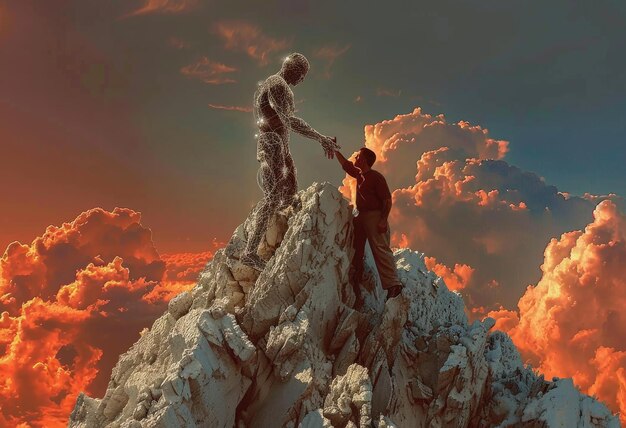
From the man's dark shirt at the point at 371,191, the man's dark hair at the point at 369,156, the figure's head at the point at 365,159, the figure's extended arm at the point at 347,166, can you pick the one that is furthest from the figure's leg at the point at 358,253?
the man's dark hair at the point at 369,156

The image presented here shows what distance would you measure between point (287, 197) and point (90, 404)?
873 cm

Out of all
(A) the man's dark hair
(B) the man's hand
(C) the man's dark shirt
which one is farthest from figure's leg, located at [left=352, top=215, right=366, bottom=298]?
(B) the man's hand

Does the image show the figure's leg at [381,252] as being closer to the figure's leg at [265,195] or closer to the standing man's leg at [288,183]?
the standing man's leg at [288,183]

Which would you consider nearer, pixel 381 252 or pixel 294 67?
pixel 381 252

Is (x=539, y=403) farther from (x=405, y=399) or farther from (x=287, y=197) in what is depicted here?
(x=287, y=197)

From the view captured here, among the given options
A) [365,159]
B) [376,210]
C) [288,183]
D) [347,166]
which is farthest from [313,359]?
[365,159]

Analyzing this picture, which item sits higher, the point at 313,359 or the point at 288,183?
the point at 288,183

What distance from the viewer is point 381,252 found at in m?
13.5

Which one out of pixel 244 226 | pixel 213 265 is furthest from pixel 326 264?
pixel 213 265

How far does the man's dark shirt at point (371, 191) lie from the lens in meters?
13.4

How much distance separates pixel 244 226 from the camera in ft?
49.4

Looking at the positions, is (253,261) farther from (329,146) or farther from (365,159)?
(365,159)

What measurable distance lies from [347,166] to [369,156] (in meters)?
0.68

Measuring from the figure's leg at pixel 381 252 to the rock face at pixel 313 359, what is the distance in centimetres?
49
